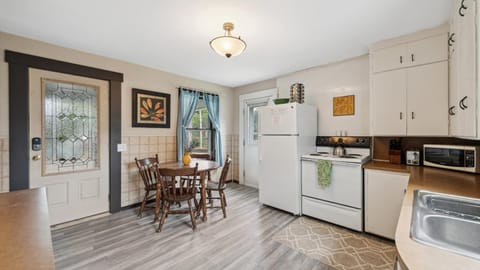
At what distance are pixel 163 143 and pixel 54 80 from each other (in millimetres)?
1695

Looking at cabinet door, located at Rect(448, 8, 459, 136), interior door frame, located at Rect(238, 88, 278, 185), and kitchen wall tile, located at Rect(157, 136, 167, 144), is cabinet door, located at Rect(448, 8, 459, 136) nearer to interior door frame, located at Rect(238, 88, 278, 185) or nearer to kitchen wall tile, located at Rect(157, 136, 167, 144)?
interior door frame, located at Rect(238, 88, 278, 185)

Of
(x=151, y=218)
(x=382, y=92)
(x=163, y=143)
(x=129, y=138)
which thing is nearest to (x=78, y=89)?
(x=129, y=138)

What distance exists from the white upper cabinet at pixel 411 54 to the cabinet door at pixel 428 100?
0.26 feet

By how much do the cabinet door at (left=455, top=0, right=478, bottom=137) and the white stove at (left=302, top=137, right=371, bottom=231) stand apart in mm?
1256

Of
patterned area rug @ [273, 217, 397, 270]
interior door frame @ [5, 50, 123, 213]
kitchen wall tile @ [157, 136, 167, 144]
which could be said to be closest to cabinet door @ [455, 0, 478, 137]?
patterned area rug @ [273, 217, 397, 270]

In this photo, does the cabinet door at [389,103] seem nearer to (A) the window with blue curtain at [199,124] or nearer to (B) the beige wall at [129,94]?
(A) the window with blue curtain at [199,124]

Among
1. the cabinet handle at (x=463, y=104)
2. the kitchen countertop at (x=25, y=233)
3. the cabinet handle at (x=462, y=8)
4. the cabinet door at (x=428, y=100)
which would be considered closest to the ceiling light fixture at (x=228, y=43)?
the cabinet handle at (x=462, y=8)

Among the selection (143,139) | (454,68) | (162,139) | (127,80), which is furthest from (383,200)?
(127,80)

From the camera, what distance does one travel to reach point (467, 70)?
1270 mm

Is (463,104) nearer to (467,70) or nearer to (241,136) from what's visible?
(467,70)

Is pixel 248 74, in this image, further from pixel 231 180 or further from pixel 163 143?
pixel 231 180

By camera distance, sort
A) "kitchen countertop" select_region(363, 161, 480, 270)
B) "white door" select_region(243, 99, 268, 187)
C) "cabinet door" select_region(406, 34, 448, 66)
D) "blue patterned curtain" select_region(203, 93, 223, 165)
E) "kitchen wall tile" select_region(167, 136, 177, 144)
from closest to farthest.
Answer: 1. "kitchen countertop" select_region(363, 161, 480, 270)
2. "cabinet door" select_region(406, 34, 448, 66)
3. "kitchen wall tile" select_region(167, 136, 177, 144)
4. "blue patterned curtain" select_region(203, 93, 223, 165)
5. "white door" select_region(243, 99, 268, 187)

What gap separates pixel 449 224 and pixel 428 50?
6.72ft

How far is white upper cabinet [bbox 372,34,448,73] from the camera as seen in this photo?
2184mm
